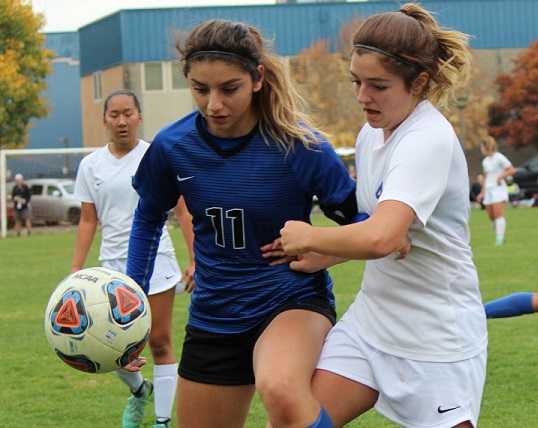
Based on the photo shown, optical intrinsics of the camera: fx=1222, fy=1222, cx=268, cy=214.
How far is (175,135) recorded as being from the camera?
4910 mm

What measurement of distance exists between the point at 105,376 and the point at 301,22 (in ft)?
148

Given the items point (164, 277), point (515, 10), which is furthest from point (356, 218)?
point (515, 10)

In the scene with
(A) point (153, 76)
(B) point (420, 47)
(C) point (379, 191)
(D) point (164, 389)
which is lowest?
(D) point (164, 389)

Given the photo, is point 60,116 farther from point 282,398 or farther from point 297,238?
point 297,238

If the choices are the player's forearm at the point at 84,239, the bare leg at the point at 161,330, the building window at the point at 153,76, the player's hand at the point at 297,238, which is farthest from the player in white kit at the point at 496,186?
the building window at the point at 153,76

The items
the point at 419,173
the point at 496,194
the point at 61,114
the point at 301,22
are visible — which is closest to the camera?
the point at 419,173

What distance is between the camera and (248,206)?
4.72 m

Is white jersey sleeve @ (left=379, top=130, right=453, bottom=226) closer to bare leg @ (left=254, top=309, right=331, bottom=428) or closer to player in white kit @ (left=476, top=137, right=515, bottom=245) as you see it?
bare leg @ (left=254, top=309, right=331, bottom=428)

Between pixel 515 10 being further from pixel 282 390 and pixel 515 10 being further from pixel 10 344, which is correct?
pixel 282 390

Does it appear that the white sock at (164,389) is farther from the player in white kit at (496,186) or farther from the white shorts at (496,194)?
the white shorts at (496,194)

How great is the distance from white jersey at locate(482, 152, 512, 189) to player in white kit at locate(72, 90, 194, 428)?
1415 cm

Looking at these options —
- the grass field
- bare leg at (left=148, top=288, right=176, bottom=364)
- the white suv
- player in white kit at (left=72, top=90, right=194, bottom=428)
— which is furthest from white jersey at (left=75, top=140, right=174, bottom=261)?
the white suv

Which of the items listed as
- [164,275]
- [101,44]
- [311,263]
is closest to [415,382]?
[311,263]

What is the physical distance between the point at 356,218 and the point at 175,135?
83cm
